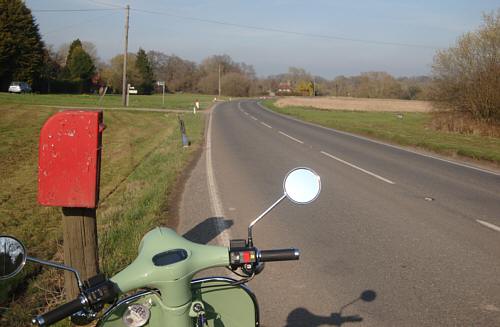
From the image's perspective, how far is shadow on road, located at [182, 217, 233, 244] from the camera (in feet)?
21.8

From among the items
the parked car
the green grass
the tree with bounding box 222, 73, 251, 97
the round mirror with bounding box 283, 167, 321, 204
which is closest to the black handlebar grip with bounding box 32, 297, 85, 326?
the round mirror with bounding box 283, 167, 321, 204

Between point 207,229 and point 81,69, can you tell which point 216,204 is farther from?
point 81,69

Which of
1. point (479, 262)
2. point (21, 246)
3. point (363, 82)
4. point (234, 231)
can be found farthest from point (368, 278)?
point (363, 82)

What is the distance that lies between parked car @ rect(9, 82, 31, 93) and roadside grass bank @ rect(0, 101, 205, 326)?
1378 inches

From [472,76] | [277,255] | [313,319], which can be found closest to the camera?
[277,255]

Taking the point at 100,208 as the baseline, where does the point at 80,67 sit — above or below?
above

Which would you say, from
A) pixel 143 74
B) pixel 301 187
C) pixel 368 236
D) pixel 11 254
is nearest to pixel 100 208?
pixel 368 236

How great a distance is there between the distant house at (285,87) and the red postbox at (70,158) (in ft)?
472

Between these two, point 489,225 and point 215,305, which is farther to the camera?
point 489,225

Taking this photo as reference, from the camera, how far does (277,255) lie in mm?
2270

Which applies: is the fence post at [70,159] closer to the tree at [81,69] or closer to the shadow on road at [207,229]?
the shadow on road at [207,229]

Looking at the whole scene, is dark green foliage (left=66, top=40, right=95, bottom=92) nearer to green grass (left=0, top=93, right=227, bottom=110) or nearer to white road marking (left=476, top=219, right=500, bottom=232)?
green grass (left=0, top=93, right=227, bottom=110)

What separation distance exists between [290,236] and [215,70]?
143 metres

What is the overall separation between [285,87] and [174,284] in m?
160
